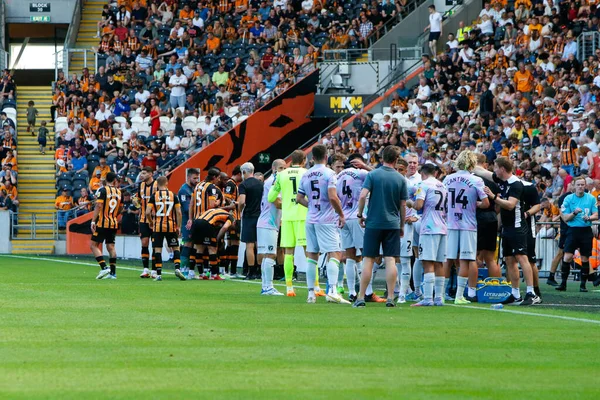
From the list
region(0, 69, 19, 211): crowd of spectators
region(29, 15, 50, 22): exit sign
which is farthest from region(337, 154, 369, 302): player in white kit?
region(29, 15, 50, 22): exit sign

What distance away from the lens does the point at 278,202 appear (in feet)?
60.2

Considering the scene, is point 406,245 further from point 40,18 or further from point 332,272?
point 40,18

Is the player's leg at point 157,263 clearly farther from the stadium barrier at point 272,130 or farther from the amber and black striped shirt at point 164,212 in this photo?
the stadium barrier at point 272,130

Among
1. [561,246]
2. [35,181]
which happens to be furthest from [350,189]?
[35,181]

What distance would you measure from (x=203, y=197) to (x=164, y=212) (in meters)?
1.03

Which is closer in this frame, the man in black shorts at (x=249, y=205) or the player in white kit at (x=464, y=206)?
the player in white kit at (x=464, y=206)

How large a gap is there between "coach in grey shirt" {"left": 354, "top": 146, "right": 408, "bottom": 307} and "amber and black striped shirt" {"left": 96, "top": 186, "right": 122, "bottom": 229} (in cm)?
803

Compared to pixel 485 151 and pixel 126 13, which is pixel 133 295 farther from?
pixel 126 13

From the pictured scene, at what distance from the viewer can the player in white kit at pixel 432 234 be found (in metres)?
16.4

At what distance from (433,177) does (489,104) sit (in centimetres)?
1541

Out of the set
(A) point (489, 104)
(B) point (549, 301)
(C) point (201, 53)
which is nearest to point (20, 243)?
(C) point (201, 53)

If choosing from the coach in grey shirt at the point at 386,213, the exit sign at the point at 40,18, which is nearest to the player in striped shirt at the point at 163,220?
the coach in grey shirt at the point at 386,213

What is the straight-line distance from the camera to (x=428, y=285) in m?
16.4

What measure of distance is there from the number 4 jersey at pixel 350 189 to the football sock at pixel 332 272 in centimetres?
106
